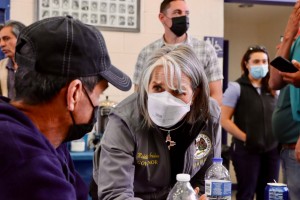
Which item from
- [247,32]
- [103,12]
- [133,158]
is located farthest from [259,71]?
[247,32]

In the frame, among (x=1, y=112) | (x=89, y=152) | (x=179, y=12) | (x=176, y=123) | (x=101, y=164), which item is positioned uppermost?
(x=179, y=12)

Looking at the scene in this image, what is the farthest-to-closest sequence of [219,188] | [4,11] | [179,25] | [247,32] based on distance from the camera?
[247,32] → [4,11] → [179,25] → [219,188]

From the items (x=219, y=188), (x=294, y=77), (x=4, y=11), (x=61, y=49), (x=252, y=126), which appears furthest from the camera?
(x=4, y=11)

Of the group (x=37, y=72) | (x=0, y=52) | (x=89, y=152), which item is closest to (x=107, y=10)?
(x=0, y=52)

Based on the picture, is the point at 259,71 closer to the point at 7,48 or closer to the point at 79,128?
the point at 7,48

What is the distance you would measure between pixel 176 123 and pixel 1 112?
79 centimetres

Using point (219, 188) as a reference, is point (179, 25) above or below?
above

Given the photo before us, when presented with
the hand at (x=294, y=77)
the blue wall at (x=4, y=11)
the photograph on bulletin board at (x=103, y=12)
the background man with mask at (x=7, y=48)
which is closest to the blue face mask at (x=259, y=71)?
the photograph on bulletin board at (x=103, y=12)

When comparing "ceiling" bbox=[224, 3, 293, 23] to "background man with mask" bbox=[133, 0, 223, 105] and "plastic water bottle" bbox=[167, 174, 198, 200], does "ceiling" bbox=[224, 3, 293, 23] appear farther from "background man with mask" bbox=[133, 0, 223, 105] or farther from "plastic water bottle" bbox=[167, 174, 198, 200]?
"plastic water bottle" bbox=[167, 174, 198, 200]

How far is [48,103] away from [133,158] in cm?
57

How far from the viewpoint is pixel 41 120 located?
0.98 m

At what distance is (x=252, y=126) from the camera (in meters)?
3.23

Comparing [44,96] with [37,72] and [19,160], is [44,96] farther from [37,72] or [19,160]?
[19,160]

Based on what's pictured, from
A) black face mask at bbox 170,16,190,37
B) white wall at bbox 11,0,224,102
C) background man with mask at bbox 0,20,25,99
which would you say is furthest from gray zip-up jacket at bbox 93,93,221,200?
white wall at bbox 11,0,224,102
